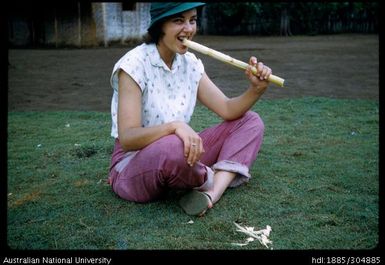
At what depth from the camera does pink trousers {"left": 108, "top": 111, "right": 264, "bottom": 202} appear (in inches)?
82.6

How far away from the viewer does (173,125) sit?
2.08 m

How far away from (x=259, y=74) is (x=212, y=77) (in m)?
5.70

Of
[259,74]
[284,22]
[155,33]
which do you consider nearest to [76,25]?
[284,22]

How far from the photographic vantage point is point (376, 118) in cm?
461

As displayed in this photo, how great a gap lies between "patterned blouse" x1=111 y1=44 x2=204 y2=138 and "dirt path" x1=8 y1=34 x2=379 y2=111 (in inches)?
122

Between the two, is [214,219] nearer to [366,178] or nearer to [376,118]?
[366,178]

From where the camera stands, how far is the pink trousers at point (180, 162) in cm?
210

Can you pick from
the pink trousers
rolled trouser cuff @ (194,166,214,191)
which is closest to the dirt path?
the pink trousers

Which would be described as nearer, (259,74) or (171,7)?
(171,7)

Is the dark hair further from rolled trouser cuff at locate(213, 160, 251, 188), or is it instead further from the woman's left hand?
rolled trouser cuff at locate(213, 160, 251, 188)

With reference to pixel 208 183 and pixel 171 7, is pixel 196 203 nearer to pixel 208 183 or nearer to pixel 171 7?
pixel 208 183

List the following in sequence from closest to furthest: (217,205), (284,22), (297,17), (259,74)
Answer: (259,74) < (217,205) < (284,22) < (297,17)

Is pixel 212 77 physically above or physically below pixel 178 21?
below

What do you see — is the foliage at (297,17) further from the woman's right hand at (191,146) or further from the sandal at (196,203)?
the woman's right hand at (191,146)
